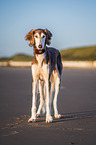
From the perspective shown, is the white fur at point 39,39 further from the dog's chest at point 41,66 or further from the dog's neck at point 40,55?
the dog's chest at point 41,66

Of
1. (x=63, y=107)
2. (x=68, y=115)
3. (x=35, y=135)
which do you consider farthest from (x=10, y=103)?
(x=35, y=135)

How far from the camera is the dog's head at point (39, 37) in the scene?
616 cm

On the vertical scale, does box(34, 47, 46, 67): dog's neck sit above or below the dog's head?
below

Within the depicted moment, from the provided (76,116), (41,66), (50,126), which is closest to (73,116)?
(76,116)

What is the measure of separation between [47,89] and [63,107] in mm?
1996

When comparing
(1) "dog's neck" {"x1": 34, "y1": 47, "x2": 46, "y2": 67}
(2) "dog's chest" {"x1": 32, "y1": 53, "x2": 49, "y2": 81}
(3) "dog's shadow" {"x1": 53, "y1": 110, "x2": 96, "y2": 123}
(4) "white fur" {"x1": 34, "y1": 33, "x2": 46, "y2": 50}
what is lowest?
(3) "dog's shadow" {"x1": 53, "y1": 110, "x2": 96, "y2": 123}

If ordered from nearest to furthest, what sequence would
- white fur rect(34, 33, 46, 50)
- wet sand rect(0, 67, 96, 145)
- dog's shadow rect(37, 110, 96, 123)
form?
wet sand rect(0, 67, 96, 145)
white fur rect(34, 33, 46, 50)
dog's shadow rect(37, 110, 96, 123)

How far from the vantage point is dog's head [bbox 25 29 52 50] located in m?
6.16

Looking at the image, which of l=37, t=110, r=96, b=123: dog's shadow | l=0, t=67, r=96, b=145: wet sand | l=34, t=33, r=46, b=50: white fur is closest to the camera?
l=0, t=67, r=96, b=145: wet sand

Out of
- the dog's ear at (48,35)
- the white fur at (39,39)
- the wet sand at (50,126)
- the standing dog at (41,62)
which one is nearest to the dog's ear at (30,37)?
the standing dog at (41,62)

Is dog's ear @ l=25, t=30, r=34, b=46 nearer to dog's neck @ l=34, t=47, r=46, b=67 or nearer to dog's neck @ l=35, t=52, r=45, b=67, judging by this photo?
dog's neck @ l=34, t=47, r=46, b=67

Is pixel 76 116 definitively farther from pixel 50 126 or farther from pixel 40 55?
pixel 40 55

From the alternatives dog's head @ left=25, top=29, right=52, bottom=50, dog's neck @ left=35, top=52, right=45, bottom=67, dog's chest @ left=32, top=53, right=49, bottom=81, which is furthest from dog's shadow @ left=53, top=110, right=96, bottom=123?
dog's head @ left=25, top=29, right=52, bottom=50

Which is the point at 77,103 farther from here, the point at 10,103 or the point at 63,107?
the point at 10,103
